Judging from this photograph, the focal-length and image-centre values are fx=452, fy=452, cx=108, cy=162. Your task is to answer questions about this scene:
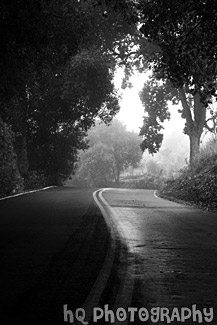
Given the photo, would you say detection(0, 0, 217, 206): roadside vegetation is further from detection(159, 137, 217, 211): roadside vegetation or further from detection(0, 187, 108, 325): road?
detection(0, 187, 108, 325): road

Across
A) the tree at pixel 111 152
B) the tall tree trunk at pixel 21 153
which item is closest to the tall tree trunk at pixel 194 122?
the tall tree trunk at pixel 21 153

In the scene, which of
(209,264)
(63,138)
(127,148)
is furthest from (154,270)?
(127,148)

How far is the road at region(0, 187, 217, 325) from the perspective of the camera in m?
4.42

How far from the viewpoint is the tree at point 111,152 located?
81.8 metres

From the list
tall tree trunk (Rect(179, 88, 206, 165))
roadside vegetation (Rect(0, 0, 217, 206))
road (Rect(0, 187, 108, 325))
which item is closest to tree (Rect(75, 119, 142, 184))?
roadside vegetation (Rect(0, 0, 217, 206))

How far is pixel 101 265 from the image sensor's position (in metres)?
6.11

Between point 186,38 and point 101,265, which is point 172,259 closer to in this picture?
point 101,265

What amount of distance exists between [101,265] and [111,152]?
79899 millimetres

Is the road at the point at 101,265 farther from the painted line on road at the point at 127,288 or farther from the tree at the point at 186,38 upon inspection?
the tree at the point at 186,38

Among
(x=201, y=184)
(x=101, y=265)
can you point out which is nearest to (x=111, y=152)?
(x=201, y=184)

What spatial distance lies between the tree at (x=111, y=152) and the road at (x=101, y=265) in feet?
219

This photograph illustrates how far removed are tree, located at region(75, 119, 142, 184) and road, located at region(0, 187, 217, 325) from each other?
219 feet

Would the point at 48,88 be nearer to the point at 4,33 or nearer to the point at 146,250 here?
the point at 4,33

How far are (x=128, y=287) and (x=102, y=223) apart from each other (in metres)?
5.47
